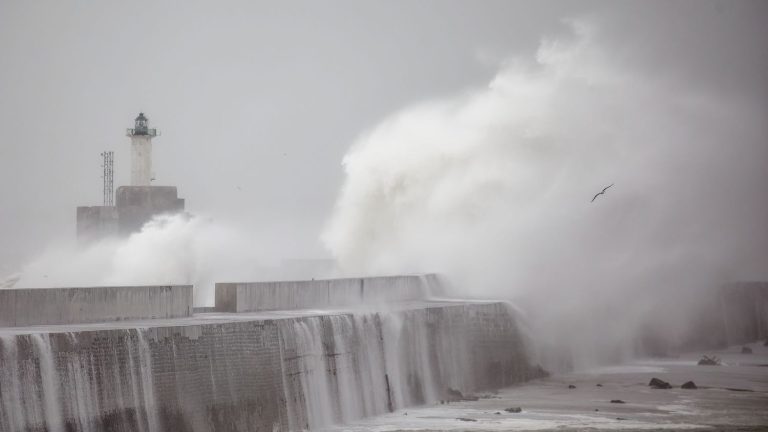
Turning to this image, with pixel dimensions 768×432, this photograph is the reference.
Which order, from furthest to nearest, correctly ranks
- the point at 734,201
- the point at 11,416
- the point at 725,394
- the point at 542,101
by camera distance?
the point at 734,201, the point at 542,101, the point at 725,394, the point at 11,416

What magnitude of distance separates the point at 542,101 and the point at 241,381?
17.7m

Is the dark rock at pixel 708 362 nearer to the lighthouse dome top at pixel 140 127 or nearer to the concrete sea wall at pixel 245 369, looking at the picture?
the concrete sea wall at pixel 245 369

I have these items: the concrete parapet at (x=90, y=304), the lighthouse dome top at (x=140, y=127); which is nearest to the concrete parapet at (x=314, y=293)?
the concrete parapet at (x=90, y=304)

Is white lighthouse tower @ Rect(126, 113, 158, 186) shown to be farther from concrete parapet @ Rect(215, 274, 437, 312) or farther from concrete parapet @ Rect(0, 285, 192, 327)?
concrete parapet @ Rect(0, 285, 192, 327)

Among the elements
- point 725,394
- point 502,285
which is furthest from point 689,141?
point 725,394

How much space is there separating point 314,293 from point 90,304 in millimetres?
5254

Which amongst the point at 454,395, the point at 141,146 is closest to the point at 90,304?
the point at 454,395

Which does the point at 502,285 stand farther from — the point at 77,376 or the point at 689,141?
the point at 77,376

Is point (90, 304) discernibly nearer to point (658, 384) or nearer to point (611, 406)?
point (611, 406)

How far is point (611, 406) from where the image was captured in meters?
17.7

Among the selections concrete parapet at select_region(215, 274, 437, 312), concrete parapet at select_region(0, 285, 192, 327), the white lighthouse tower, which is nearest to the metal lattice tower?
the white lighthouse tower

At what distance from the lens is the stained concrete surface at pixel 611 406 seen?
15.8 m

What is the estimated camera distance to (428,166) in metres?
30.8

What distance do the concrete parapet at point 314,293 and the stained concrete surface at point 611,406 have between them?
2.79 m
